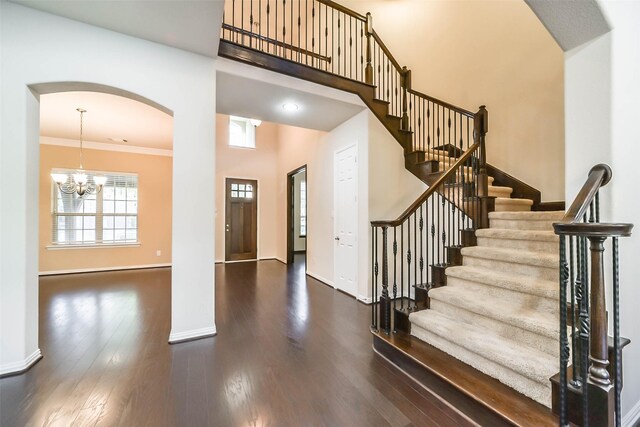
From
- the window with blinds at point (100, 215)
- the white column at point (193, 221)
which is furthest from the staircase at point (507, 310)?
the window with blinds at point (100, 215)

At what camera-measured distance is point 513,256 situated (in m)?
2.31

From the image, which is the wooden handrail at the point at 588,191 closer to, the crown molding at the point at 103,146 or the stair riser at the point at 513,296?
the stair riser at the point at 513,296

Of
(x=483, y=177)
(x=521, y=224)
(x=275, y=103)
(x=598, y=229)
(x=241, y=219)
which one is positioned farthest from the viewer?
(x=241, y=219)

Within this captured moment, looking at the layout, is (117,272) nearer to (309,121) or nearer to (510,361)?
(309,121)

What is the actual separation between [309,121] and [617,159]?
11.7 ft

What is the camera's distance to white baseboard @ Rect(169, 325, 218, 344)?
2564mm

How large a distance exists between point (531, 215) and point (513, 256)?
0.71 m

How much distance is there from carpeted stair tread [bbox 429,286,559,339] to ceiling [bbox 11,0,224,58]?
10.2ft

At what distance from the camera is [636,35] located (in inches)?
65.7

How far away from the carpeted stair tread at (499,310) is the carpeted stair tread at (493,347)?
134 mm

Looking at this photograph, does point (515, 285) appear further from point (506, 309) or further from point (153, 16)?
point (153, 16)

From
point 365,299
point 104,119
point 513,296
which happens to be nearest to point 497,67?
A: point 513,296

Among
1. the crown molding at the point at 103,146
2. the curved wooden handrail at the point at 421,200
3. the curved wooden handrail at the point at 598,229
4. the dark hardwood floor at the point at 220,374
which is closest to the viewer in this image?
the curved wooden handrail at the point at 598,229

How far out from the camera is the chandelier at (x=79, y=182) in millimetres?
4816
